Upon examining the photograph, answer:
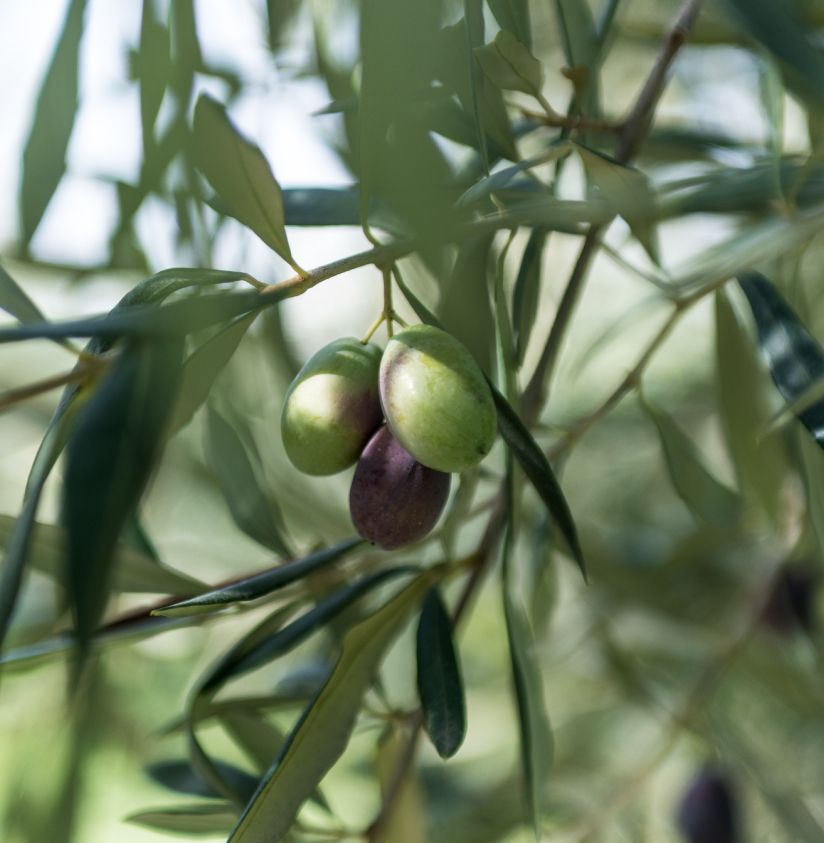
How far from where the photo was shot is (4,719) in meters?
1.05

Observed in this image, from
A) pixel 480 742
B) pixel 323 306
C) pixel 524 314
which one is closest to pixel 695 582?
pixel 480 742

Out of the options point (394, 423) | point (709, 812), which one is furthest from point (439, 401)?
point (709, 812)

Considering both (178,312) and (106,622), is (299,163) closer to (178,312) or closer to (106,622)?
(106,622)

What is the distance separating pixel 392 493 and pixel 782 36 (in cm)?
27

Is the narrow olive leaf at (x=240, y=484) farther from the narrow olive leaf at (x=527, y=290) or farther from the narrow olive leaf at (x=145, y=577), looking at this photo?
the narrow olive leaf at (x=527, y=290)

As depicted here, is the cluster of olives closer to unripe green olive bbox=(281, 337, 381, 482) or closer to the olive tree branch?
unripe green olive bbox=(281, 337, 381, 482)

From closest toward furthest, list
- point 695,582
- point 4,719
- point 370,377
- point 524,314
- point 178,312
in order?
point 178,312 → point 370,377 → point 524,314 → point 4,719 → point 695,582

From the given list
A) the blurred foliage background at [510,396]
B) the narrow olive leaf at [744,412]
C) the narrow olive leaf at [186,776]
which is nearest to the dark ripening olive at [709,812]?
the blurred foliage background at [510,396]

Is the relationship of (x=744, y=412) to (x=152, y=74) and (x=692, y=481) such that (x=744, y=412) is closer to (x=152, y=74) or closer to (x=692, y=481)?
(x=692, y=481)

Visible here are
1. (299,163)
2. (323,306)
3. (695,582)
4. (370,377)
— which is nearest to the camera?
(370,377)

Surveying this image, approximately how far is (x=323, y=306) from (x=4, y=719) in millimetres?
693

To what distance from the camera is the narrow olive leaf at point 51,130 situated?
0.56 m

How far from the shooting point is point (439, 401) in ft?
1.45

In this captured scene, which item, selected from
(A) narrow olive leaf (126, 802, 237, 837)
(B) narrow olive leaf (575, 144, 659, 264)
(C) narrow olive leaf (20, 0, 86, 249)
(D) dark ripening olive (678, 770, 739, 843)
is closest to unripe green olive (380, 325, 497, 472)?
(B) narrow olive leaf (575, 144, 659, 264)
